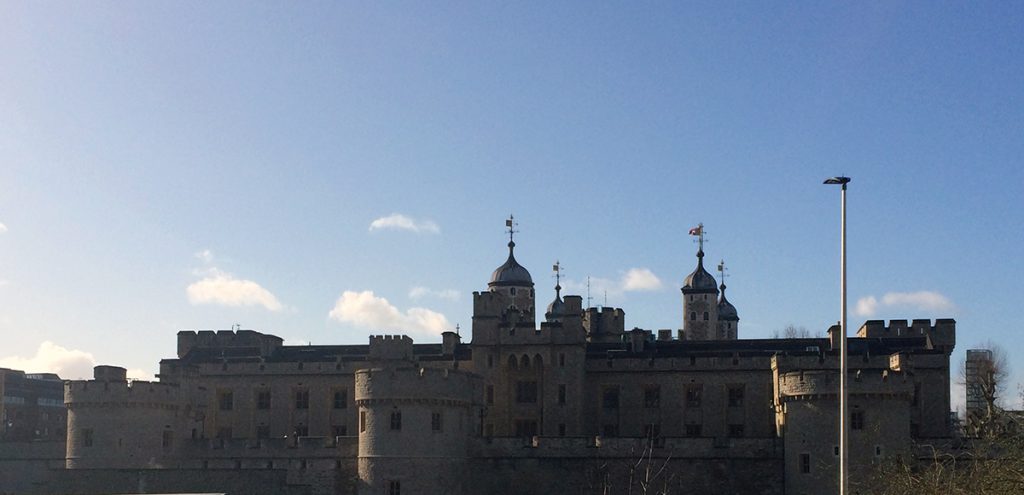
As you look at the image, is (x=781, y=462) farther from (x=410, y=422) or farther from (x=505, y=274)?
(x=505, y=274)

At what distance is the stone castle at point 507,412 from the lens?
6581cm

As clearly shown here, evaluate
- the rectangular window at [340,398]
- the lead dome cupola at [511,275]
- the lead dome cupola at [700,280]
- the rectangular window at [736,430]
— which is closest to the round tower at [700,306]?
the lead dome cupola at [700,280]

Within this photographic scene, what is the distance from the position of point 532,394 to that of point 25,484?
31.3 metres

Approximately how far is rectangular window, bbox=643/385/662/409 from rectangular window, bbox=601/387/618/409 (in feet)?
6.02

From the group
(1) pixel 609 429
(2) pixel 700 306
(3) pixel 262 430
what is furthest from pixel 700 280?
(3) pixel 262 430

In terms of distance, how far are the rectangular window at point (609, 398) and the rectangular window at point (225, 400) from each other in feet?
78.1

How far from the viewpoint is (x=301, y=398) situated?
269ft

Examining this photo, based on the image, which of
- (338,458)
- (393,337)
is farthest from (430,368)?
(393,337)

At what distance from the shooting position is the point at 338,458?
230ft

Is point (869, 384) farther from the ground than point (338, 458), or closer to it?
farther from the ground

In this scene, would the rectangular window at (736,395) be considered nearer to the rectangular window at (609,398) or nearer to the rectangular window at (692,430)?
the rectangular window at (692,430)

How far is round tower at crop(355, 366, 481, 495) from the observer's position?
66125 millimetres

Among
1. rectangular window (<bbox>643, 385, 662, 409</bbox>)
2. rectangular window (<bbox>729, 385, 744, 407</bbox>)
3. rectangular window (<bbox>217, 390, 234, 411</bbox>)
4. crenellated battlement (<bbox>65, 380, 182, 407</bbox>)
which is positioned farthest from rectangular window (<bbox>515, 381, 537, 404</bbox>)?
crenellated battlement (<bbox>65, 380, 182, 407</bbox>)

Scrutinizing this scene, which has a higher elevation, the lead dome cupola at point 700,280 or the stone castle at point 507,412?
the lead dome cupola at point 700,280
